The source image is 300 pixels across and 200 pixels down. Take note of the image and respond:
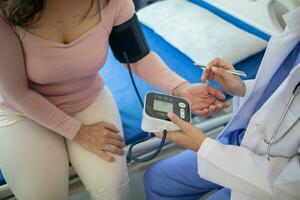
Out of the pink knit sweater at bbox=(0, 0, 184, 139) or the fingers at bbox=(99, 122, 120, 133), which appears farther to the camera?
the fingers at bbox=(99, 122, 120, 133)

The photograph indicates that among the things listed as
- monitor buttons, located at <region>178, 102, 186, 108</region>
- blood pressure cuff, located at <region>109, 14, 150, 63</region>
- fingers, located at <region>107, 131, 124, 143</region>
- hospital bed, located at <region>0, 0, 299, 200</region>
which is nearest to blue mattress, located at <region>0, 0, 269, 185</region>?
hospital bed, located at <region>0, 0, 299, 200</region>

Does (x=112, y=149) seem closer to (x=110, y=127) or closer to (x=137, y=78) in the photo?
(x=110, y=127)

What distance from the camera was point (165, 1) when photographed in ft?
6.46

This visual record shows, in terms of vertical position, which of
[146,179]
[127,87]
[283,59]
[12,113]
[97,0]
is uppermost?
[97,0]

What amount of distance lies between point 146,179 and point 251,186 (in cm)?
48

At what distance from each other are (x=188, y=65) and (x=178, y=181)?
60 centimetres

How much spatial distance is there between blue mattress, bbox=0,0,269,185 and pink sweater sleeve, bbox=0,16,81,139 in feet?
0.92

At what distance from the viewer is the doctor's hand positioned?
1.19 meters

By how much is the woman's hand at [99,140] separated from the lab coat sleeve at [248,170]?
0.30 m

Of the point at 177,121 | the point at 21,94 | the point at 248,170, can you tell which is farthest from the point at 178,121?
the point at 21,94

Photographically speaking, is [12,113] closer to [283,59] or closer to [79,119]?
[79,119]

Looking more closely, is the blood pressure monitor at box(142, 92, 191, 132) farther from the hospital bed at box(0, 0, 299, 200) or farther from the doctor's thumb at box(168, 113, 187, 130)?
the hospital bed at box(0, 0, 299, 200)

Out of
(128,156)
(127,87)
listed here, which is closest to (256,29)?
(127,87)

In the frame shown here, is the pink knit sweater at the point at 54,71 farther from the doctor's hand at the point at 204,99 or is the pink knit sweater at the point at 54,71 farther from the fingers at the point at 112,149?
the doctor's hand at the point at 204,99
